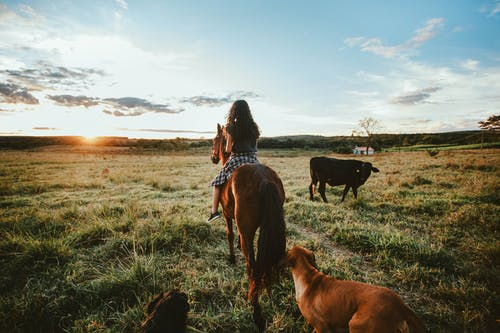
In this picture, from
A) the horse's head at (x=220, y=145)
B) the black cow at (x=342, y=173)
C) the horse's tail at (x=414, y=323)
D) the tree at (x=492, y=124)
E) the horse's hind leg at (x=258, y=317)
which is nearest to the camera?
the horse's tail at (x=414, y=323)

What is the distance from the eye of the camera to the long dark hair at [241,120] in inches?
183

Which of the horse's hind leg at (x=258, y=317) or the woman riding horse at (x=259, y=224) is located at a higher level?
the woman riding horse at (x=259, y=224)

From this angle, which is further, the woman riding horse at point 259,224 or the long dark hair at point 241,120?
the long dark hair at point 241,120

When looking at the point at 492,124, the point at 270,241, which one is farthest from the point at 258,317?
the point at 492,124

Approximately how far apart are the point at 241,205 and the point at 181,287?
5.49ft

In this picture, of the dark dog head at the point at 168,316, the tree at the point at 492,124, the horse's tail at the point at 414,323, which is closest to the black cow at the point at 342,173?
the horse's tail at the point at 414,323

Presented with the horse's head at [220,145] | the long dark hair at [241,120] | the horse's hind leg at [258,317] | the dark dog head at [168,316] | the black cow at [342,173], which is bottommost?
the horse's hind leg at [258,317]

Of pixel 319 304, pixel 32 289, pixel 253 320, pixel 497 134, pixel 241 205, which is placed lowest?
pixel 253 320

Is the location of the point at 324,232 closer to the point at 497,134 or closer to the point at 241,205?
the point at 241,205

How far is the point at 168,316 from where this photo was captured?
2191mm

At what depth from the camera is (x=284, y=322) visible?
9.43 ft

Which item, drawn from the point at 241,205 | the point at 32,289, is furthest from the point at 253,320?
the point at 32,289

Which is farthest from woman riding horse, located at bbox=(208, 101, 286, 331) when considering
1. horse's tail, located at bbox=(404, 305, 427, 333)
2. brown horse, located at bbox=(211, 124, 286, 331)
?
horse's tail, located at bbox=(404, 305, 427, 333)

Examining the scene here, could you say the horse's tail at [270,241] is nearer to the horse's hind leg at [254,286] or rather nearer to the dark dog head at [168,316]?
the horse's hind leg at [254,286]
